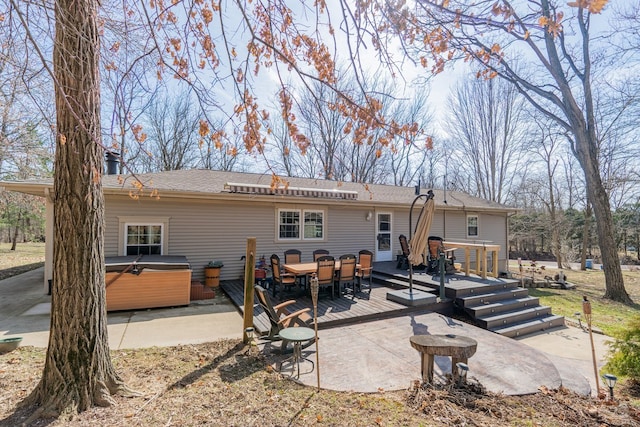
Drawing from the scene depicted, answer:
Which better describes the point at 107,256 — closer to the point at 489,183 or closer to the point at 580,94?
the point at 580,94

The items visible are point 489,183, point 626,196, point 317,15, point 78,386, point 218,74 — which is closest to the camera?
point 78,386

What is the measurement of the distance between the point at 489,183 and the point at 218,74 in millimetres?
25847

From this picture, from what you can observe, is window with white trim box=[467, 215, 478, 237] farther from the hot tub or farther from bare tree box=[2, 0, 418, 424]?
bare tree box=[2, 0, 418, 424]

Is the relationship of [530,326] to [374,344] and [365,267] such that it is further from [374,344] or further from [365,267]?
[374,344]

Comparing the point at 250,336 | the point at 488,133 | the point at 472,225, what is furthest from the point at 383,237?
the point at 488,133

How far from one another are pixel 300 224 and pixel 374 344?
6.09 m

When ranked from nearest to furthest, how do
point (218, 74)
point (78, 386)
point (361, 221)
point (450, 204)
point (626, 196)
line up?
1. point (78, 386)
2. point (218, 74)
3. point (361, 221)
4. point (450, 204)
5. point (626, 196)

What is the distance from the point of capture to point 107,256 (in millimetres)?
7785

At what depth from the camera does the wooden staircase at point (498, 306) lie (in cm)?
640

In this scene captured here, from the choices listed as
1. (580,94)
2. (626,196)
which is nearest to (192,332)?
(580,94)

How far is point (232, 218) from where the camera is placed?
9.45m

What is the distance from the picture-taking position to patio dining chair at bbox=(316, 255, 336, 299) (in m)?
6.65

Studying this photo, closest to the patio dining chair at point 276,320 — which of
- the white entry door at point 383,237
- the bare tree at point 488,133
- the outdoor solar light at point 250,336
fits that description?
the outdoor solar light at point 250,336

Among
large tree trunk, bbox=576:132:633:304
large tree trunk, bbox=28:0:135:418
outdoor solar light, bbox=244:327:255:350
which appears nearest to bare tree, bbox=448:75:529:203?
large tree trunk, bbox=576:132:633:304
